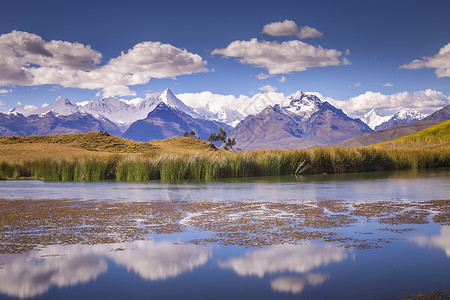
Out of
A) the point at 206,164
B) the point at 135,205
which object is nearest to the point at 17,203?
the point at 135,205

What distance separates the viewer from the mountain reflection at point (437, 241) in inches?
278

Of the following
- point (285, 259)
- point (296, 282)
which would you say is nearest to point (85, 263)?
point (285, 259)

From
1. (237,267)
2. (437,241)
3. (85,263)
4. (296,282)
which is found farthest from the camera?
(437,241)

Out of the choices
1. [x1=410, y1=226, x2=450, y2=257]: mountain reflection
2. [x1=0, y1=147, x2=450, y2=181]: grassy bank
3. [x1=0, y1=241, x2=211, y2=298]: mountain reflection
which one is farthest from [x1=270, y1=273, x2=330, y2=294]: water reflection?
[x1=0, y1=147, x2=450, y2=181]: grassy bank

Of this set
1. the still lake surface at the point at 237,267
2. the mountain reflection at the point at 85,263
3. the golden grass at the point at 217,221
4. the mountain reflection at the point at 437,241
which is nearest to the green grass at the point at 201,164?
the golden grass at the point at 217,221

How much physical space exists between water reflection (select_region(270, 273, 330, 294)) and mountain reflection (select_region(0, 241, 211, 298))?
1.28 m

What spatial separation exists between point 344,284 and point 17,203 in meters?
11.5

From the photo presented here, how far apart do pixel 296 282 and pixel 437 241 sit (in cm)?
342

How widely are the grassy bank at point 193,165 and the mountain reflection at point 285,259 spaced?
18.5 metres

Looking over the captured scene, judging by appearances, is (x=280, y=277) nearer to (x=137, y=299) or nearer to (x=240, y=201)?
(x=137, y=299)

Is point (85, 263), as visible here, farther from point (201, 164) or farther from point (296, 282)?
point (201, 164)

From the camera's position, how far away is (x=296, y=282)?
214 inches

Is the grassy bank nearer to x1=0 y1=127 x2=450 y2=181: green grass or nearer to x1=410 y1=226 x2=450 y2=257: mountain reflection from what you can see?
x1=0 y1=127 x2=450 y2=181: green grass

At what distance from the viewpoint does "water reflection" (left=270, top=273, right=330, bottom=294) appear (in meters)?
5.18
